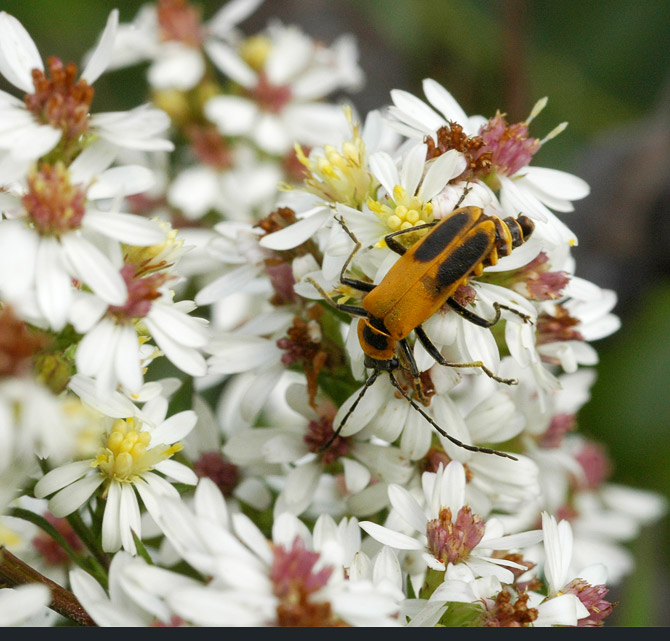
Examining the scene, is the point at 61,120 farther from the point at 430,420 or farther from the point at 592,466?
the point at 592,466

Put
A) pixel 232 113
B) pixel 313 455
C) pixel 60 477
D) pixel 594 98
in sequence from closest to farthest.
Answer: pixel 60 477
pixel 313 455
pixel 232 113
pixel 594 98

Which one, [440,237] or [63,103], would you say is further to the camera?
[440,237]

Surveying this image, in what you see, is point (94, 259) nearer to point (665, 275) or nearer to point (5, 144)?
point (5, 144)

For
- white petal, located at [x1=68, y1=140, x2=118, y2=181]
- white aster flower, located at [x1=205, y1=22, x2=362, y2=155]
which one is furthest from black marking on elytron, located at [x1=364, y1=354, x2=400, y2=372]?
white aster flower, located at [x1=205, y1=22, x2=362, y2=155]

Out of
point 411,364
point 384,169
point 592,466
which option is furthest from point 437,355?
point 592,466

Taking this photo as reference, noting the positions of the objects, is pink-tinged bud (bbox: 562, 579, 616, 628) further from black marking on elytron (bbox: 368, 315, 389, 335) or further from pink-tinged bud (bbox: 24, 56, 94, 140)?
pink-tinged bud (bbox: 24, 56, 94, 140)

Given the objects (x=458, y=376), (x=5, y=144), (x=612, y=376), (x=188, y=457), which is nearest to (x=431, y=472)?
(x=458, y=376)

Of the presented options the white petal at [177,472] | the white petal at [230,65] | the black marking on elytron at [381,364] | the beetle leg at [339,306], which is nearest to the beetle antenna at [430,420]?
the black marking on elytron at [381,364]
